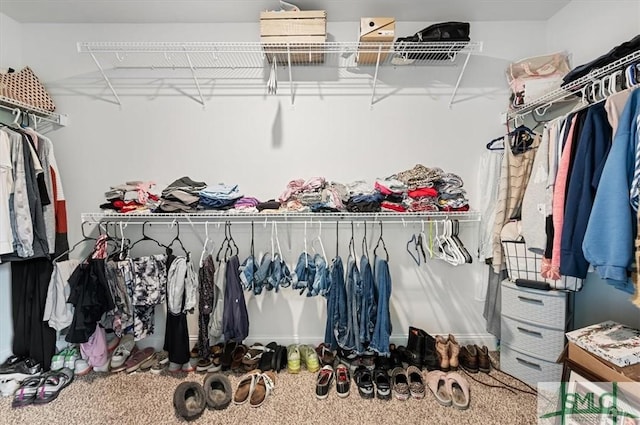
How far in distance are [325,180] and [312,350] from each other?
1.26 metres

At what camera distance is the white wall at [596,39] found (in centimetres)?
157

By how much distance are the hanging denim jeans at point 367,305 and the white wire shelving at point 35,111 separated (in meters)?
2.45

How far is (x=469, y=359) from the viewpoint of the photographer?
6.23 ft

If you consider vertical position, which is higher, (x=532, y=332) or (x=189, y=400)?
(x=532, y=332)

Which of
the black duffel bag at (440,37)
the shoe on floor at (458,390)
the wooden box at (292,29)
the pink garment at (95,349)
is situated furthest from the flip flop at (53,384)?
the black duffel bag at (440,37)

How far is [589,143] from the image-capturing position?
1.24m

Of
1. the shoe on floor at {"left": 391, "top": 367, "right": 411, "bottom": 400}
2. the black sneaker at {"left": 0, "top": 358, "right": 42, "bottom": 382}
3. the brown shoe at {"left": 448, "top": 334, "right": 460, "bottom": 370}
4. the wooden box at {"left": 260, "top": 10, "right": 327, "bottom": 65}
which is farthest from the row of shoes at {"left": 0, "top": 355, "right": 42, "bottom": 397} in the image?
the brown shoe at {"left": 448, "top": 334, "right": 460, "bottom": 370}

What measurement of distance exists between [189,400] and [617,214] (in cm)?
224

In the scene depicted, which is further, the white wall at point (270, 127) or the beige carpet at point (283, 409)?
the white wall at point (270, 127)

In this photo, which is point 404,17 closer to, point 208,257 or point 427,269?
point 427,269

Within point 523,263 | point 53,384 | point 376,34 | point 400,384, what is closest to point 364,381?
point 400,384

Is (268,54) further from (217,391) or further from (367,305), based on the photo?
(217,391)

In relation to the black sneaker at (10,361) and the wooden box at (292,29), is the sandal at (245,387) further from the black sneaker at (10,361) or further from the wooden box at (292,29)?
the wooden box at (292,29)

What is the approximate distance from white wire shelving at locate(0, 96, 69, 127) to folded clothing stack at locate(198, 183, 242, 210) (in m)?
1.26
